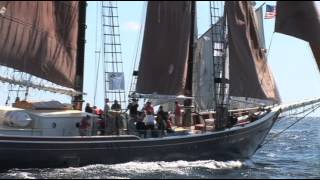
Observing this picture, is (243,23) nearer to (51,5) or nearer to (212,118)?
(212,118)

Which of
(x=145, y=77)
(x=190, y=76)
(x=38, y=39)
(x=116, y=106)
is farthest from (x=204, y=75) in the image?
(x=38, y=39)

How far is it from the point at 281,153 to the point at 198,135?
45.6 feet

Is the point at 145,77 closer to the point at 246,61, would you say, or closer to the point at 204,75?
the point at 246,61

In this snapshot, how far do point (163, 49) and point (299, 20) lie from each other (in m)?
6.00

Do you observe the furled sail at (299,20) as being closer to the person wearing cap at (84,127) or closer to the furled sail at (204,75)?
the person wearing cap at (84,127)

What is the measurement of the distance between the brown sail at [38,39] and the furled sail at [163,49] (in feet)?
10.8

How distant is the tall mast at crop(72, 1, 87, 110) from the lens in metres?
31.3

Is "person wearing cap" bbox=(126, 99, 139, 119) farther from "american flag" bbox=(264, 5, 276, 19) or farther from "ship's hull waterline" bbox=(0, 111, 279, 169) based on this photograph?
"american flag" bbox=(264, 5, 276, 19)

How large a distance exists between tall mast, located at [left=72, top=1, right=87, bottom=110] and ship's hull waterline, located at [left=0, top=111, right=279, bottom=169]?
3.67 metres

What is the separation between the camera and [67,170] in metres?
27.4

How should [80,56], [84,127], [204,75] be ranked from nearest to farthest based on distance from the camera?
[84,127] → [80,56] → [204,75]

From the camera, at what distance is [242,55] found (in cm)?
3203

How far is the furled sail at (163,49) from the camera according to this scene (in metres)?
31.1

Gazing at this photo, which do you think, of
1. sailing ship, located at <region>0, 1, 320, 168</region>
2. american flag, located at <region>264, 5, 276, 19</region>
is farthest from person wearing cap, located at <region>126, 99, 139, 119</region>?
american flag, located at <region>264, 5, 276, 19</region>
